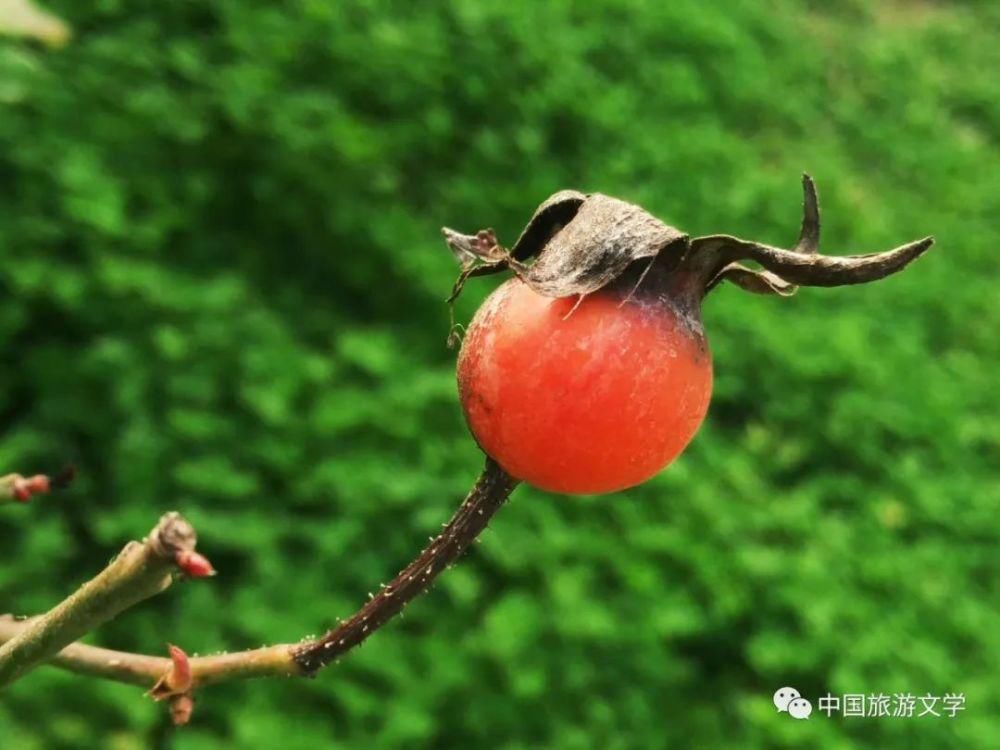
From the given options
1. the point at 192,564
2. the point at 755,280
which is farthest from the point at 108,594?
the point at 755,280

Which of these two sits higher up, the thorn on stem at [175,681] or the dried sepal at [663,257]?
the dried sepal at [663,257]

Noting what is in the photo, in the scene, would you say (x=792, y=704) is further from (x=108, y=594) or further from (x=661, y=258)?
(x=108, y=594)

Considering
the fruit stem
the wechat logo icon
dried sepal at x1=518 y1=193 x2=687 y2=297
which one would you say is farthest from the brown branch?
the wechat logo icon

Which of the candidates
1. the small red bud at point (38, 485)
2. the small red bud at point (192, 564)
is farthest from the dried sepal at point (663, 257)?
the small red bud at point (38, 485)

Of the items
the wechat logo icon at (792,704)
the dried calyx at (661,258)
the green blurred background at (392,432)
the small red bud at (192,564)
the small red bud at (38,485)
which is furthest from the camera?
the wechat logo icon at (792,704)

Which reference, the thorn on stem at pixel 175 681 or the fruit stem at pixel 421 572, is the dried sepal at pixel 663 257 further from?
the thorn on stem at pixel 175 681

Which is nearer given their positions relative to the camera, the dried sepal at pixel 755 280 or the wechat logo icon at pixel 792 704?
the dried sepal at pixel 755 280

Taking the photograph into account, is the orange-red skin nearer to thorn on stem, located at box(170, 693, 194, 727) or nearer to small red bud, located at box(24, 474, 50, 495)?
thorn on stem, located at box(170, 693, 194, 727)
